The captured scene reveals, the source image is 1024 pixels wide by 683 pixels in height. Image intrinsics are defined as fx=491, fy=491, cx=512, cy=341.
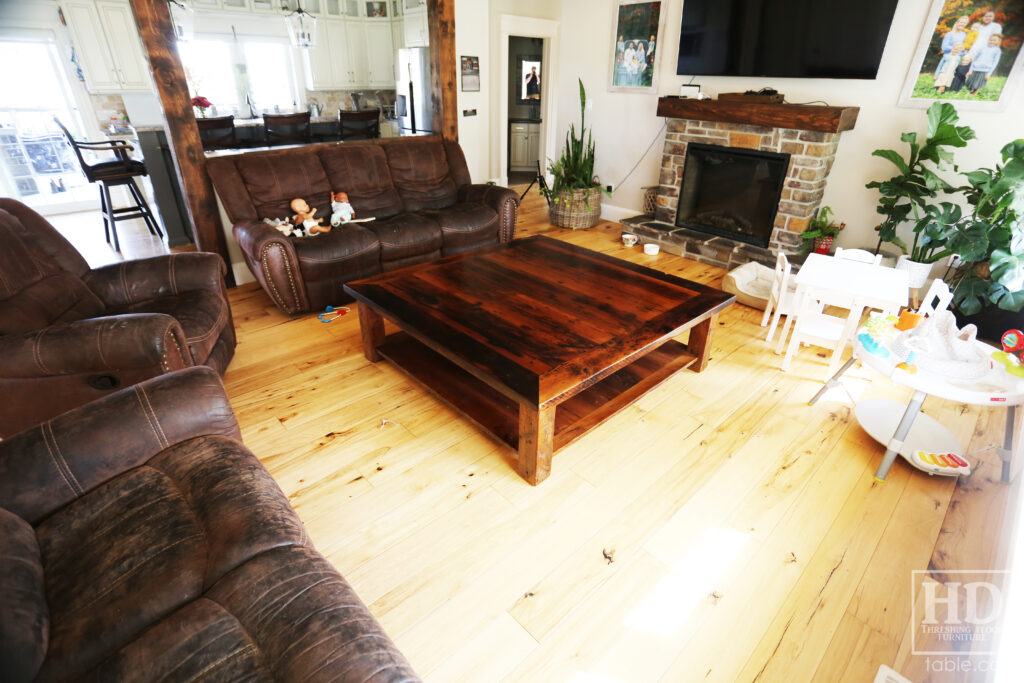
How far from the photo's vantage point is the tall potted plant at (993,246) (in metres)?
2.64

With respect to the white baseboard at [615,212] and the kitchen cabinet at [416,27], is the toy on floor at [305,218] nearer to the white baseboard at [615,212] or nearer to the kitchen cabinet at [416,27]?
the white baseboard at [615,212]

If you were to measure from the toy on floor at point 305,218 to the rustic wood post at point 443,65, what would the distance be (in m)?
1.59

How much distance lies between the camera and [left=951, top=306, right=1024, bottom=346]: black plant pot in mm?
2922

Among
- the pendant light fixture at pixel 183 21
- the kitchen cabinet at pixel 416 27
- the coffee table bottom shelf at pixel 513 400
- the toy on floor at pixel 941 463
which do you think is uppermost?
the kitchen cabinet at pixel 416 27

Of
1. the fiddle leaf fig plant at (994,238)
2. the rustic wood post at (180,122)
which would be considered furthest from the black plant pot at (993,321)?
the rustic wood post at (180,122)

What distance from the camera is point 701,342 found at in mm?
2572

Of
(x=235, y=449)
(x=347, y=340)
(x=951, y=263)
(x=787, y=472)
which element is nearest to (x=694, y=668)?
(x=787, y=472)

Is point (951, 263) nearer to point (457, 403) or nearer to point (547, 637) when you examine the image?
point (457, 403)

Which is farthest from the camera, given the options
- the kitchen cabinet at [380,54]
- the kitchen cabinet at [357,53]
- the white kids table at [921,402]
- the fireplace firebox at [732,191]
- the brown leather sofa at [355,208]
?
the kitchen cabinet at [380,54]

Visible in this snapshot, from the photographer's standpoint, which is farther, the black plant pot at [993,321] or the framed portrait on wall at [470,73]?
the framed portrait on wall at [470,73]

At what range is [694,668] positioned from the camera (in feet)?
4.37

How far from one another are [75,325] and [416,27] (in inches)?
224

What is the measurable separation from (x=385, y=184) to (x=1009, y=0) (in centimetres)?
408

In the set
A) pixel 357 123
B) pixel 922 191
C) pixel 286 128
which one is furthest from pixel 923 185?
pixel 286 128
